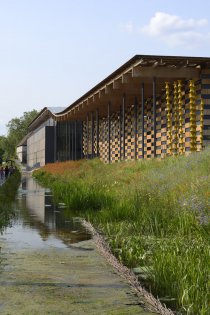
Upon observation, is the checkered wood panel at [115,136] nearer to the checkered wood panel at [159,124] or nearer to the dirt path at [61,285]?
the checkered wood panel at [159,124]

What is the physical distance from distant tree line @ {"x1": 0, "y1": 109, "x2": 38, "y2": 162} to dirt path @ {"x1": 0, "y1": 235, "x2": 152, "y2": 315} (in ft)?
414

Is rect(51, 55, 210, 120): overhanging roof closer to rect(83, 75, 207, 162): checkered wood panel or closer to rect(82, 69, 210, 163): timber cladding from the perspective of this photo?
rect(82, 69, 210, 163): timber cladding

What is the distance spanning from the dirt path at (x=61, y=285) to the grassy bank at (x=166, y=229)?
330 millimetres

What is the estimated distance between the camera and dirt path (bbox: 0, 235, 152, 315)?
388cm

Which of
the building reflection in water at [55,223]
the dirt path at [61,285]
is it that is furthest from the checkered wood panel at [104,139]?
the dirt path at [61,285]

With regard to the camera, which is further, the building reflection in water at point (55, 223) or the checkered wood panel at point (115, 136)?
the checkered wood panel at point (115, 136)

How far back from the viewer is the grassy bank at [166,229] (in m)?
4.21

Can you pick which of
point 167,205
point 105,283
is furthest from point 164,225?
point 105,283

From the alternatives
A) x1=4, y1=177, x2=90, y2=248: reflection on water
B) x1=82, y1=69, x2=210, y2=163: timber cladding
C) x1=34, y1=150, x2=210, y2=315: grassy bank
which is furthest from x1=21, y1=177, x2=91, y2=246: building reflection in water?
x1=82, y1=69, x2=210, y2=163: timber cladding

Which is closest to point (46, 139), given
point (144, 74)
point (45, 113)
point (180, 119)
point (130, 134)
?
point (45, 113)

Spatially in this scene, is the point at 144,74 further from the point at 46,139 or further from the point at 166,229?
the point at 46,139

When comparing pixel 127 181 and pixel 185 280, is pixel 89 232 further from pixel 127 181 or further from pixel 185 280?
pixel 127 181

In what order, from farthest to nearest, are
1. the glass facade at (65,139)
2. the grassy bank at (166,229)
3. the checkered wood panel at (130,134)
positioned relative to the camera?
the glass facade at (65,139)
the checkered wood panel at (130,134)
the grassy bank at (166,229)

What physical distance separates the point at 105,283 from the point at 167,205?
390cm
